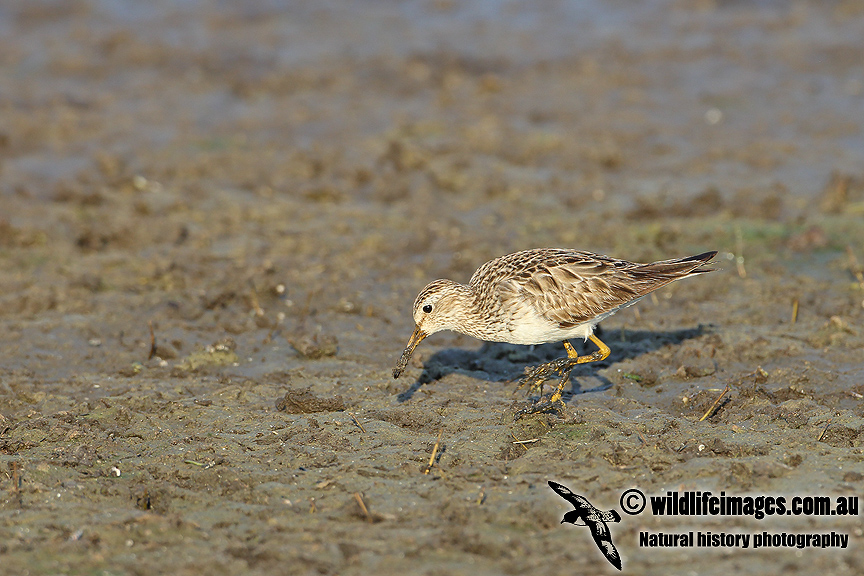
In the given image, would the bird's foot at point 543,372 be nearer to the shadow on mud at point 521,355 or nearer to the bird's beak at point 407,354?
the shadow on mud at point 521,355

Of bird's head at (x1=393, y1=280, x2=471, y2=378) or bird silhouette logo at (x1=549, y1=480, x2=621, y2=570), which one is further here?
bird's head at (x1=393, y1=280, x2=471, y2=378)

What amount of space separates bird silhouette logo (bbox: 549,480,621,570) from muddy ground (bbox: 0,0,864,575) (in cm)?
9

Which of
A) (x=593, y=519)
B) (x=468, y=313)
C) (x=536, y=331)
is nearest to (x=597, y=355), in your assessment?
(x=536, y=331)

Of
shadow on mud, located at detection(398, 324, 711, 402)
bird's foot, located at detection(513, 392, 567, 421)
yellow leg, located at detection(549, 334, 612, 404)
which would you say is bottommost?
shadow on mud, located at detection(398, 324, 711, 402)

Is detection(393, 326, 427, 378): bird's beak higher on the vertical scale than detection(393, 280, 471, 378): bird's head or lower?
lower

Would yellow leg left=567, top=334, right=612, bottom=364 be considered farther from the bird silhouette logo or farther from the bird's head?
the bird silhouette logo

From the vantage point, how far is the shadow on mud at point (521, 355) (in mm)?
8500

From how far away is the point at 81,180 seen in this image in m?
13.0

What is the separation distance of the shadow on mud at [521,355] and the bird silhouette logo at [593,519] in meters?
2.30

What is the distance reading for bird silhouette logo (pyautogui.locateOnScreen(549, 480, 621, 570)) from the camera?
5.48m

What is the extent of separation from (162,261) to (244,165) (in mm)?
3361

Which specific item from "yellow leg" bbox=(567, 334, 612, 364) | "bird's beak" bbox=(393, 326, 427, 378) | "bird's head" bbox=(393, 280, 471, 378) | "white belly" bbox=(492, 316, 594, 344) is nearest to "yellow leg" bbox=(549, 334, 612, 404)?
"yellow leg" bbox=(567, 334, 612, 364)

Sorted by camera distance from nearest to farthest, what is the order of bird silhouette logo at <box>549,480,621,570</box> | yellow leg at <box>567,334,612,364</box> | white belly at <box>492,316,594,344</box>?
bird silhouette logo at <box>549,480,621,570</box> < white belly at <box>492,316,594,344</box> < yellow leg at <box>567,334,612,364</box>

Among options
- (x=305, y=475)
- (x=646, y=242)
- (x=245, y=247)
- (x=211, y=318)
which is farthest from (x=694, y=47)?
(x=305, y=475)
